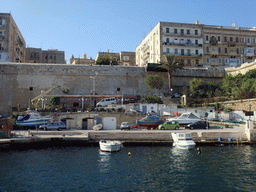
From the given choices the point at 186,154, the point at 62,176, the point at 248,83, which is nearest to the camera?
the point at 62,176

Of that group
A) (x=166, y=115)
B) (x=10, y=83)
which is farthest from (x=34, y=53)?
(x=166, y=115)

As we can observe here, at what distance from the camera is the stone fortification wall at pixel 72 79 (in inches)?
1716

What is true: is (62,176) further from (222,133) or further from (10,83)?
(10,83)

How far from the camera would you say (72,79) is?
46.3 meters

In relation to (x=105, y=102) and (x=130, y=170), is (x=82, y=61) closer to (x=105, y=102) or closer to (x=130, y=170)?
(x=105, y=102)

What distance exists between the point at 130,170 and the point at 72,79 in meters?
33.4

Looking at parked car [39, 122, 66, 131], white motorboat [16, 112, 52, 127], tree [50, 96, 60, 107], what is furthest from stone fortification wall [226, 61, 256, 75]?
white motorboat [16, 112, 52, 127]

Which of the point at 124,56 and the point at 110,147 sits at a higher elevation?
the point at 124,56

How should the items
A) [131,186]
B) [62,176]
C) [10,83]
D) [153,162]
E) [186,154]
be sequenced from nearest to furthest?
[131,186]
[62,176]
[153,162]
[186,154]
[10,83]

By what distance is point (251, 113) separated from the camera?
1331 inches

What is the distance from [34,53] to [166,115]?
5433 cm

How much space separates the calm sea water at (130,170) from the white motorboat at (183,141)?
84 cm

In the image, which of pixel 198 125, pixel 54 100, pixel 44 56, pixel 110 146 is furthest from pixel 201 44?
pixel 44 56

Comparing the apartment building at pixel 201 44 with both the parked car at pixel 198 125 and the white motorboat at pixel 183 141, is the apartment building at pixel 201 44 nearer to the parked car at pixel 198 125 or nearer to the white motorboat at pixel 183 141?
the parked car at pixel 198 125
